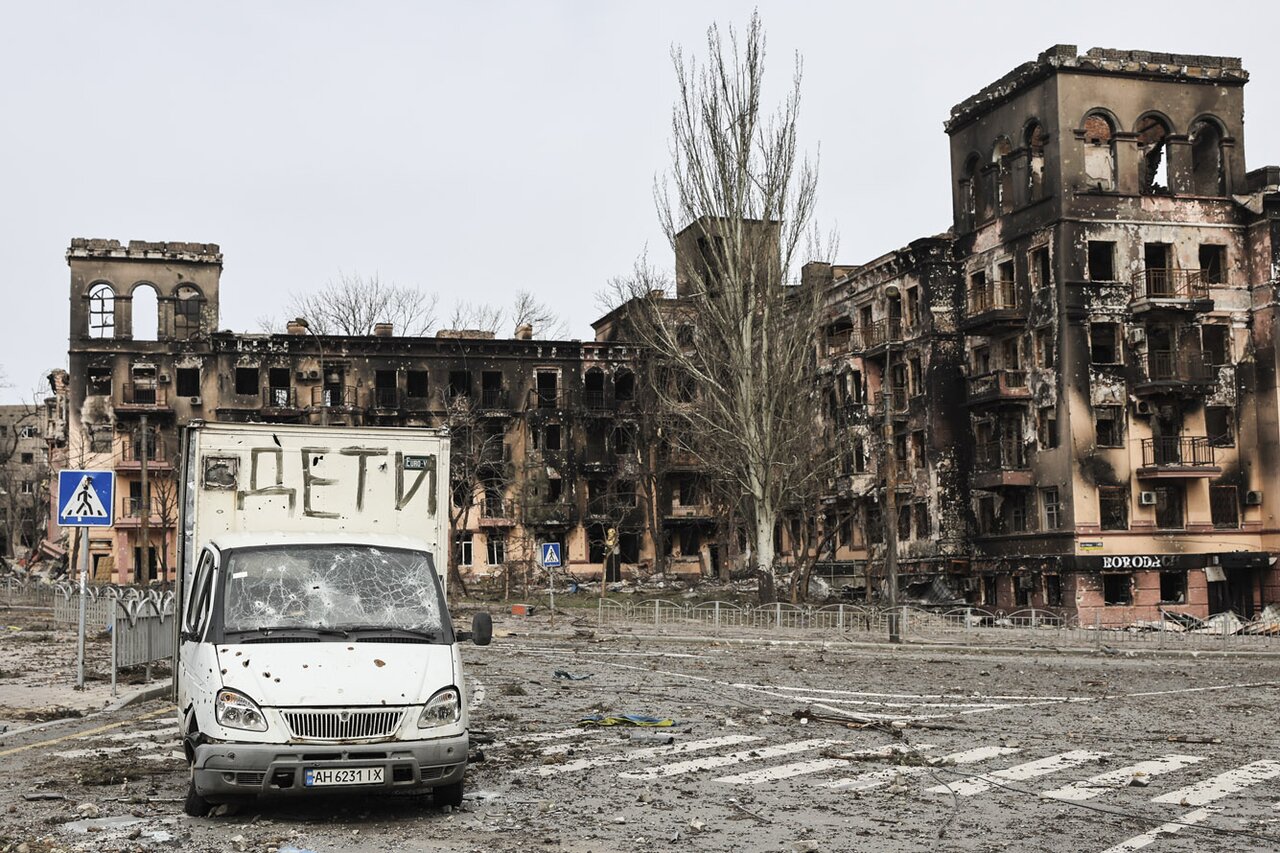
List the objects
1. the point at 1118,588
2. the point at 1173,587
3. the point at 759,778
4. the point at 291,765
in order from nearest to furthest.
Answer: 1. the point at 291,765
2. the point at 759,778
3. the point at 1118,588
4. the point at 1173,587

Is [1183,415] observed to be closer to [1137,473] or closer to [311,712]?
[1137,473]

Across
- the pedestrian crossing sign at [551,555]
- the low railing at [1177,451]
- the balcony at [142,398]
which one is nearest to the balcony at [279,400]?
the balcony at [142,398]

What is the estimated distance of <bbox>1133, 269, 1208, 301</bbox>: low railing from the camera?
5150 centimetres

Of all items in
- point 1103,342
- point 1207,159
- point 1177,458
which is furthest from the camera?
point 1207,159

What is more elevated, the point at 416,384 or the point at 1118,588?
the point at 416,384

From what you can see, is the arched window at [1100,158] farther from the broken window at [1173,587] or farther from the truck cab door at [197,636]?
the truck cab door at [197,636]

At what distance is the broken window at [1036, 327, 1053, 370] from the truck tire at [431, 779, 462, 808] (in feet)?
147

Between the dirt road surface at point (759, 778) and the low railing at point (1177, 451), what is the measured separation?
99.3 ft

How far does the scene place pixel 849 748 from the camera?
14445 mm

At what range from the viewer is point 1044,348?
5275 cm

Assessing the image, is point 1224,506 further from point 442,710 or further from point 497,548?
point 442,710

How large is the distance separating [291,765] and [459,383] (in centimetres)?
6630

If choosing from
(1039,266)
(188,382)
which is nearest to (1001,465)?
(1039,266)

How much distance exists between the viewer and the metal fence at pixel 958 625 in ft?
124
